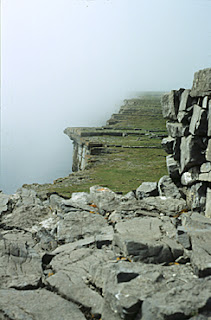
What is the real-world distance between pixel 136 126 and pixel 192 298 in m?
19.8

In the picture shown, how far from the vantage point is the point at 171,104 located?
24.1 ft

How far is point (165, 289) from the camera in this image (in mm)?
3371

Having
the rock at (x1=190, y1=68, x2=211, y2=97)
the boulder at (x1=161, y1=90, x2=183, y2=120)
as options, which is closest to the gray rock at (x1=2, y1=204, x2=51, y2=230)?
the boulder at (x1=161, y1=90, x2=183, y2=120)

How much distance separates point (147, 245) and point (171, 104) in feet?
13.1

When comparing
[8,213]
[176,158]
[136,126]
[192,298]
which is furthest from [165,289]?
[136,126]

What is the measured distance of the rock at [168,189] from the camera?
745cm

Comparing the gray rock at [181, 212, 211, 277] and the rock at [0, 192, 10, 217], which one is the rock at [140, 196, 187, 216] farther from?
the rock at [0, 192, 10, 217]

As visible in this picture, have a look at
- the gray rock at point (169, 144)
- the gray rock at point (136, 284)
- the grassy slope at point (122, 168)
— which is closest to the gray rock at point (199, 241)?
the gray rock at point (136, 284)

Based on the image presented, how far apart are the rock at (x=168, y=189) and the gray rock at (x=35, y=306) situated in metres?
4.29

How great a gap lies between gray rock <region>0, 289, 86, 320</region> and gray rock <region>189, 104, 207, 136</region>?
4122mm

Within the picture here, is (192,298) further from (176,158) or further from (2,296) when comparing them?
(176,158)

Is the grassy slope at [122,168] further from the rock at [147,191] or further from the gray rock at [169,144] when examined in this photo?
the gray rock at [169,144]

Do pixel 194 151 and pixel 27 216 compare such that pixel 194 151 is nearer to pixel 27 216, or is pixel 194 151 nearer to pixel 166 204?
pixel 166 204

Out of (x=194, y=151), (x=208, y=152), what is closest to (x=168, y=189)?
(x=194, y=151)
